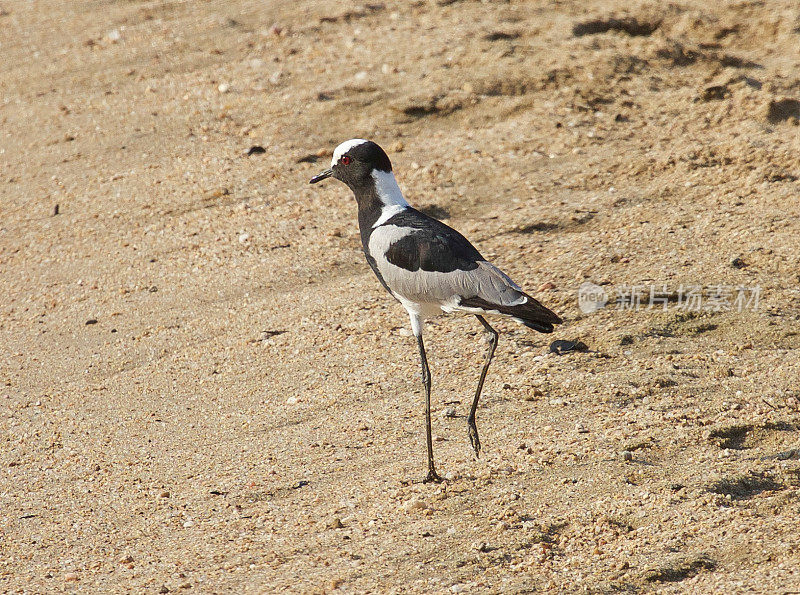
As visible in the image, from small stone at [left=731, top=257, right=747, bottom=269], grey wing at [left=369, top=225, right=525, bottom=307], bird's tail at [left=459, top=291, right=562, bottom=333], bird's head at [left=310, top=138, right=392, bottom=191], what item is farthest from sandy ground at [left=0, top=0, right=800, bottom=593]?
bird's head at [left=310, top=138, right=392, bottom=191]

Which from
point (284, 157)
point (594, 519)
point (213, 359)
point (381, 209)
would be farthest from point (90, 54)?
point (594, 519)

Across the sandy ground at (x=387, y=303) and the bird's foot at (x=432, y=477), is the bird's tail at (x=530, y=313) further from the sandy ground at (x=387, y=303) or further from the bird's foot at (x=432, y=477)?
the bird's foot at (x=432, y=477)

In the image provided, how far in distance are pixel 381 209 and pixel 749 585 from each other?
250 cm

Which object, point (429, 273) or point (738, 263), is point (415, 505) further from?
point (738, 263)

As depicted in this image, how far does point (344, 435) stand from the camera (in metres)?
4.92

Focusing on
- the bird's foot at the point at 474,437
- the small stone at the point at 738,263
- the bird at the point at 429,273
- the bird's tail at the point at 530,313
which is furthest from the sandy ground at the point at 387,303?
the bird's tail at the point at 530,313

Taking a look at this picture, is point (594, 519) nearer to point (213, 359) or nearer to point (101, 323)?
point (213, 359)

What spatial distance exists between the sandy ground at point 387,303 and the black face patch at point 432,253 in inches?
32.0
